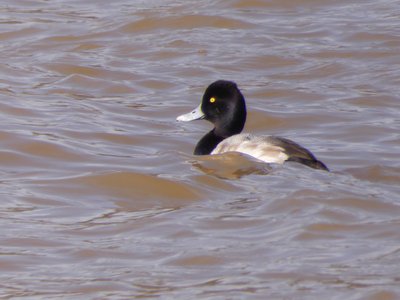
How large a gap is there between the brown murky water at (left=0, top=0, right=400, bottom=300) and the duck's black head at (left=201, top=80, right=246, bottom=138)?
339 mm

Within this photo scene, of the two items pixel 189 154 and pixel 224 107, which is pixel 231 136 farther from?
pixel 189 154

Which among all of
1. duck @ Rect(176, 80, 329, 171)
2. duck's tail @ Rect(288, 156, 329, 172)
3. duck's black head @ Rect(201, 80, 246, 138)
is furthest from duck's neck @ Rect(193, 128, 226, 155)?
duck's tail @ Rect(288, 156, 329, 172)

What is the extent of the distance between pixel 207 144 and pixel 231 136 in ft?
0.69

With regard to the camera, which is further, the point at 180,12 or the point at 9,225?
the point at 180,12

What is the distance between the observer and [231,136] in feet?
30.9

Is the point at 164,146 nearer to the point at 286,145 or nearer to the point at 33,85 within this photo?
the point at 286,145

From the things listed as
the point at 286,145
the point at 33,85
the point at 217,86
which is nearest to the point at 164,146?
the point at 217,86

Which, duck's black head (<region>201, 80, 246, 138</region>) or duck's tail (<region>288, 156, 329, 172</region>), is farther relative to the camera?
duck's black head (<region>201, 80, 246, 138</region>)

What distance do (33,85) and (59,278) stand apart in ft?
18.2

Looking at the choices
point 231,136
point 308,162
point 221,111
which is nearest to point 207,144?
point 231,136

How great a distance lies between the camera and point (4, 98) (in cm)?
1095

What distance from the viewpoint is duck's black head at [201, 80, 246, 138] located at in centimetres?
943

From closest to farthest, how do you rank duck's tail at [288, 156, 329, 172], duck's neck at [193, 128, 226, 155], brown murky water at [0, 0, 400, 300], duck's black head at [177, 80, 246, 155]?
brown murky water at [0, 0, 400, 300] < duck's tail at [288, 156, 329, 172] < duck's neck at [193, 128, 226, 155] < duck's black head at [177, 80, 246, 155]

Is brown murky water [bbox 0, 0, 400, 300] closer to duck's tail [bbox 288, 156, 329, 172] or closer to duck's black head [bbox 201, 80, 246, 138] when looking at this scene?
duck's tail [bbox 288, 156, 329, 172]
